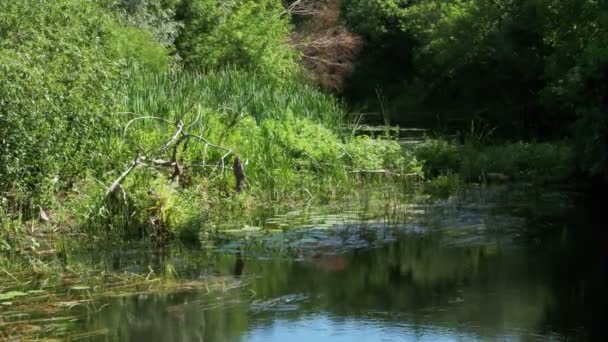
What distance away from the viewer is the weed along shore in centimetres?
971

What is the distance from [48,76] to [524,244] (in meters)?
6.36

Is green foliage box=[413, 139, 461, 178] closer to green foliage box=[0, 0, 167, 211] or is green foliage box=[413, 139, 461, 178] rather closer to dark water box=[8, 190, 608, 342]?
dark water box=[8, 190, 608, 342]

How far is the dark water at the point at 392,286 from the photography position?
9.23 m

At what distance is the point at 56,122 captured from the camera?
12180mm

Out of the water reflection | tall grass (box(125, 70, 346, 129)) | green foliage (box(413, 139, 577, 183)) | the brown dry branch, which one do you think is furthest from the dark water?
the brown dry branch

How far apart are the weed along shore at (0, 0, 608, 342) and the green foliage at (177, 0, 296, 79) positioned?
5856mm

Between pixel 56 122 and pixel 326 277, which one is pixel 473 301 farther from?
pixel 56 122

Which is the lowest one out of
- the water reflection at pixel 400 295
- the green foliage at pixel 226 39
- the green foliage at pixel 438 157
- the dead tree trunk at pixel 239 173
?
the water reflection at pixel 400 295

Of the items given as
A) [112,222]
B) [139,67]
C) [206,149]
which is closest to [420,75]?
[139,67]

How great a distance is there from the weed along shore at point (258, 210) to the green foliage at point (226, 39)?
19.2 feet

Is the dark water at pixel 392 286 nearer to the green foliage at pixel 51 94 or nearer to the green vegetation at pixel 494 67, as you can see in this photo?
the green foliage at pixel 51 94

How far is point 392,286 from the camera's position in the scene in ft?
36.0

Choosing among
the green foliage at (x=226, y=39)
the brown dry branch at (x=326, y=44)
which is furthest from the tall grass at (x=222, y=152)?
the brown dry branch at (x=326, y=44)

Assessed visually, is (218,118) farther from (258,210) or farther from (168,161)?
(168,161)
